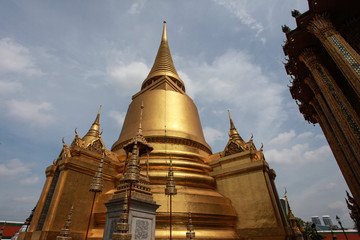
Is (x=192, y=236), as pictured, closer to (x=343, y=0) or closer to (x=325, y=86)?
(x=325, y=86)

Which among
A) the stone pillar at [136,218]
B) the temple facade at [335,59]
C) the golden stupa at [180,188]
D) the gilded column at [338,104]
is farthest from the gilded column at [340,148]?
the stone pillar at [136,218]

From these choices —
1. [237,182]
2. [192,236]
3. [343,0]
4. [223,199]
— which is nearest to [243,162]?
[237,182]

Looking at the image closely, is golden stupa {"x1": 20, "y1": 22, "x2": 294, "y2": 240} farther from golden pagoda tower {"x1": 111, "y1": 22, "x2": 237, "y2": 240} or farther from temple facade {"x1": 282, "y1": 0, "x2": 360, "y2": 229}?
temple facade {"x1": 282, "y1": 0, "x2": 360, "y2": 229}

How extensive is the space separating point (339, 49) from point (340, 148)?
16.3ft

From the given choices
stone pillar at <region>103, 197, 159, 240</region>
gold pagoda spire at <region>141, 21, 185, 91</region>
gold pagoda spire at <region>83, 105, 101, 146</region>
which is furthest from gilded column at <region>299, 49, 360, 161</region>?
gold pagoda spire at <region>83, 105, 101, 146</region>

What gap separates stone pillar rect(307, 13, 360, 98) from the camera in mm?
4668

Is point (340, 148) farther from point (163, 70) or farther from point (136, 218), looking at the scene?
point (163, 70)

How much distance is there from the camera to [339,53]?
515 cm

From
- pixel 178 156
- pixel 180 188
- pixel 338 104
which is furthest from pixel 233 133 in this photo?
pixel 338 104

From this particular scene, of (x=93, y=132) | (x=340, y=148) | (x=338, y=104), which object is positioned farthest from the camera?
(x=93, y=132)

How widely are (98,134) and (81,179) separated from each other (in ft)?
9.94

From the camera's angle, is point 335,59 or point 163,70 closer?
point 335,59

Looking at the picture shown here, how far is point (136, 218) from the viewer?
3455 mm

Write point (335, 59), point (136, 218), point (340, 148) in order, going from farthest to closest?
point (340, 148) → point (335, 59) → point (136, 218)
